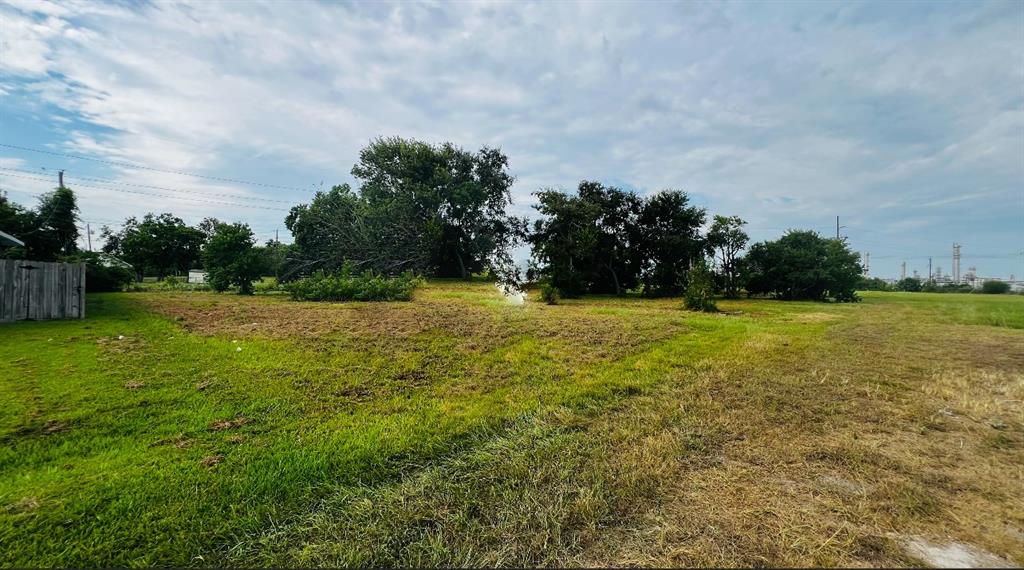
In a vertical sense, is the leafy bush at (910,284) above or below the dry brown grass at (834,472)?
above

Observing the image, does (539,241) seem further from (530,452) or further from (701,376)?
(530,452)

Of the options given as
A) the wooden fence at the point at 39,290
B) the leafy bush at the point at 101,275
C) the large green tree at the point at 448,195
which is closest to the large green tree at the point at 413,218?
the large green tree at the point at 448,195

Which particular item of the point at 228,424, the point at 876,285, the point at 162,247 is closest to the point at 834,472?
the point at 228,424

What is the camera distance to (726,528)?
1.72 meters

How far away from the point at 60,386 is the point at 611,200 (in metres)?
20.6

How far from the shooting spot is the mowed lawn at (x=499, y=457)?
5.38 feet

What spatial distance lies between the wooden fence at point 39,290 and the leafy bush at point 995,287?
1763cm

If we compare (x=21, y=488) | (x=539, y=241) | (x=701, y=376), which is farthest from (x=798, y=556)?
(x=539, y=241)

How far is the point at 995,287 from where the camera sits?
6973mm

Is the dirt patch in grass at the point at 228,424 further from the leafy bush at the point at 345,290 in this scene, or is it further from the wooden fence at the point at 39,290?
the leafy bush at the point at 345,290

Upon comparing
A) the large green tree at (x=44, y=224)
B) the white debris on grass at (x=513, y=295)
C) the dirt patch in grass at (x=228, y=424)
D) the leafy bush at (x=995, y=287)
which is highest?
the large green tree at (x=44, y=224)

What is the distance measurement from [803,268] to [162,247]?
43.7 meters

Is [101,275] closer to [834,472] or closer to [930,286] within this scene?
[834,472]

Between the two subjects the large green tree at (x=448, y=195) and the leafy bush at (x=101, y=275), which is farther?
the large green tree at (x=448, y=195)
